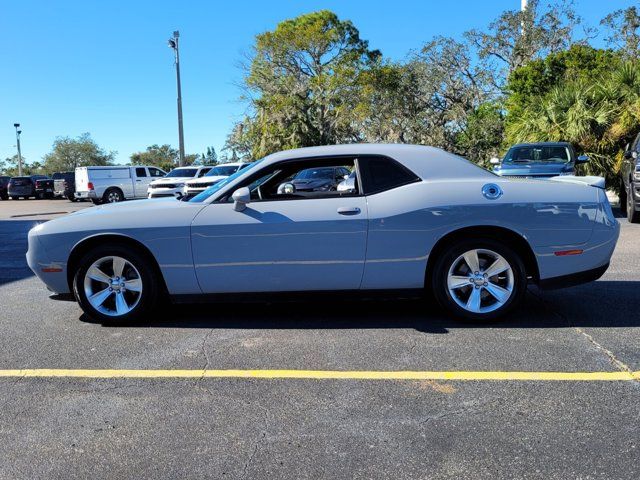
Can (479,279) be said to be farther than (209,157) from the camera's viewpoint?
No

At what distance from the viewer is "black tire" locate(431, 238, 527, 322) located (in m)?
A: 4.80

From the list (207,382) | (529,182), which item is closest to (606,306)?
(529,182)

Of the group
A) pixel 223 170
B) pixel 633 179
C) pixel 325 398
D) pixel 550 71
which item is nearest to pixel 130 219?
pixel 325 398

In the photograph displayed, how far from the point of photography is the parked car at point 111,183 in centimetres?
2594

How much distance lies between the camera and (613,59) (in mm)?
24609

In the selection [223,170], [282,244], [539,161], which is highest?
[223,170]

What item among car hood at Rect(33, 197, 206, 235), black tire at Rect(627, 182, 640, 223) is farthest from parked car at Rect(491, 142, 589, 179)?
car hood at Rect(33, 197, 206, 235)

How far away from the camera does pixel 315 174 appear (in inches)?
209

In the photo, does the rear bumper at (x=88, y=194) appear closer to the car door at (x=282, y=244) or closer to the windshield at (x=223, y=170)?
the windshield at (x=223, y=170)

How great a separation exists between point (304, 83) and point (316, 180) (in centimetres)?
3432

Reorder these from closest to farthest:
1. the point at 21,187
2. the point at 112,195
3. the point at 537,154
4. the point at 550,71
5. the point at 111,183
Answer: the point at 537,154
the point at 550,71
the point at 111,183
the point at 112,195
the point at 21,187

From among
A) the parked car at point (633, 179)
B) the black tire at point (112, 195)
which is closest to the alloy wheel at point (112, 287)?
the parked car at point (633, 179)

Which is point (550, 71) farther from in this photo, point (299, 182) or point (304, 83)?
point (299, 182)

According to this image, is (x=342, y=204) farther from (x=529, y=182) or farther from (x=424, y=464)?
(x=424, y=464)
